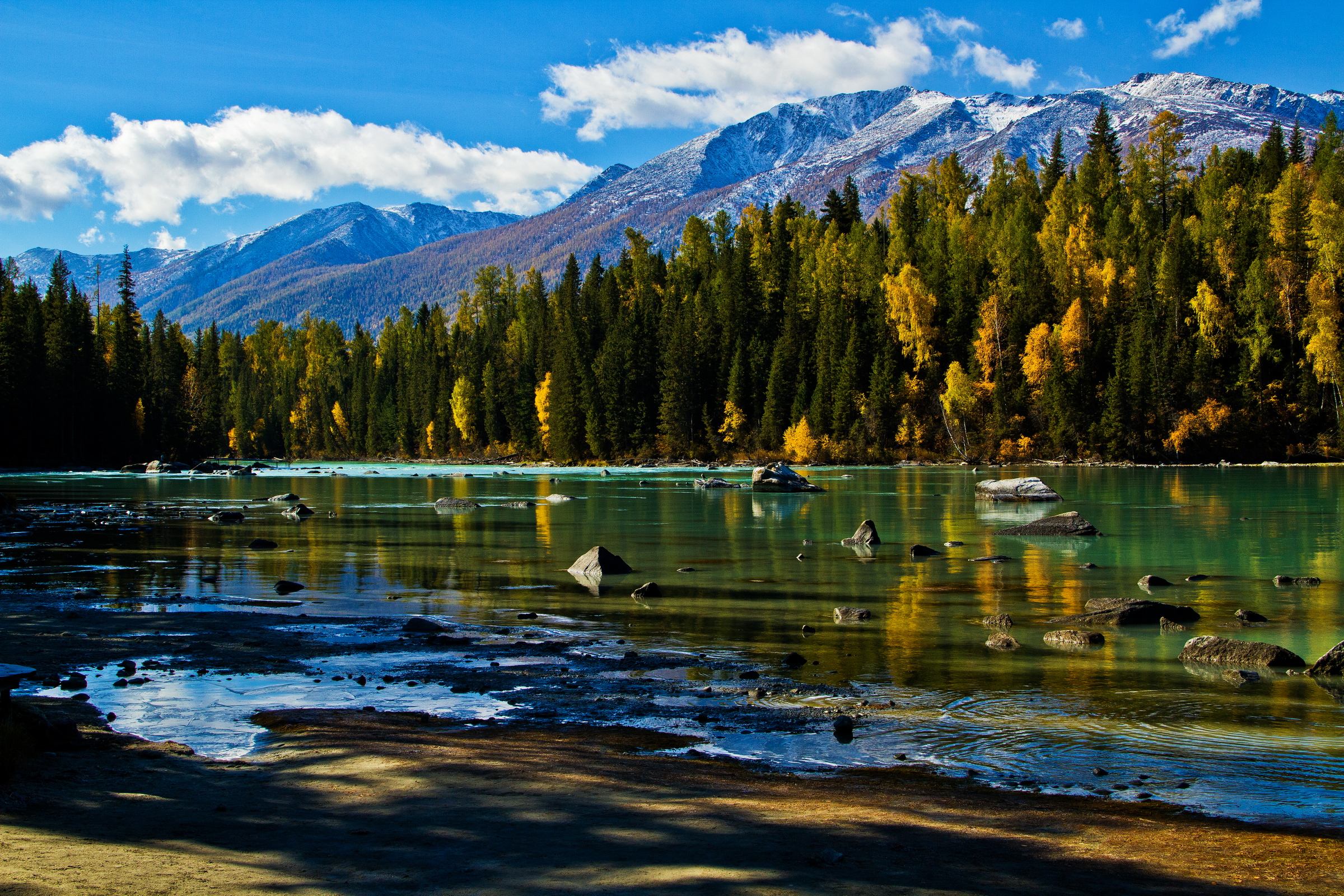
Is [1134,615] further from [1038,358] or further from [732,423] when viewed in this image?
[732,423]

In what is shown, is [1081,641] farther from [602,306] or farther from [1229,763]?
[602,306]

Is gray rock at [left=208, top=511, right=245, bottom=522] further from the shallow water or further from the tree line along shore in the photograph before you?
the tree line along shore

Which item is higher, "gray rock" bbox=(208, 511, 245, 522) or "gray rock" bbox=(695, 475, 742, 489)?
"gray rock" bbox=(695, 475, 742, 489)

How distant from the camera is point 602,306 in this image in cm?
13400

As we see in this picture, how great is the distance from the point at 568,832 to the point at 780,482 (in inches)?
2172

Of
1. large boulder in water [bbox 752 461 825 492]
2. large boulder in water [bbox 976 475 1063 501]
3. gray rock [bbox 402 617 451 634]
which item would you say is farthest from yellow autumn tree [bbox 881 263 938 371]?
gray rock [bbox 402 617 451 634]

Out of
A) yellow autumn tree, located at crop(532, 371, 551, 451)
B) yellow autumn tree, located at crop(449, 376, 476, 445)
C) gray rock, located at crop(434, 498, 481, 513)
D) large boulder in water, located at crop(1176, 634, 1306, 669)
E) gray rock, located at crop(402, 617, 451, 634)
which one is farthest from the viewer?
yellow autumn tree, located at crop(449, 376, 476, 445)

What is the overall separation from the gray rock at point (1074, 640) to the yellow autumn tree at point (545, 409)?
4588 inches

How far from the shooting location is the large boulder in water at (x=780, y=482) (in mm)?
61062

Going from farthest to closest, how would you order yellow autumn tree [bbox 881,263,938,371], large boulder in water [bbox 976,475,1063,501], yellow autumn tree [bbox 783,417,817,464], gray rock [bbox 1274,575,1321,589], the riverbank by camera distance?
yellow autumn tree [bbox 783,417,817,464]
yellow autumn tree [bbox 881,263,938,371]
large boulder in water [bbox 976,475,1063,501]
gray rock [bbox 1274,575,1321,589]
the riverbank

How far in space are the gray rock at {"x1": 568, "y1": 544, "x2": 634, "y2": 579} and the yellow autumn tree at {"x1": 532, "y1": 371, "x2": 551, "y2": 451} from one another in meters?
106

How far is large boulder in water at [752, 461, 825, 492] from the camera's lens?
6106 centimetres

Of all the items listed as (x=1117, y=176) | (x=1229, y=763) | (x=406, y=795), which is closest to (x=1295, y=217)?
(x=1117, y=176)

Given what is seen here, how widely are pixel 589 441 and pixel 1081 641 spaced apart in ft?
360
